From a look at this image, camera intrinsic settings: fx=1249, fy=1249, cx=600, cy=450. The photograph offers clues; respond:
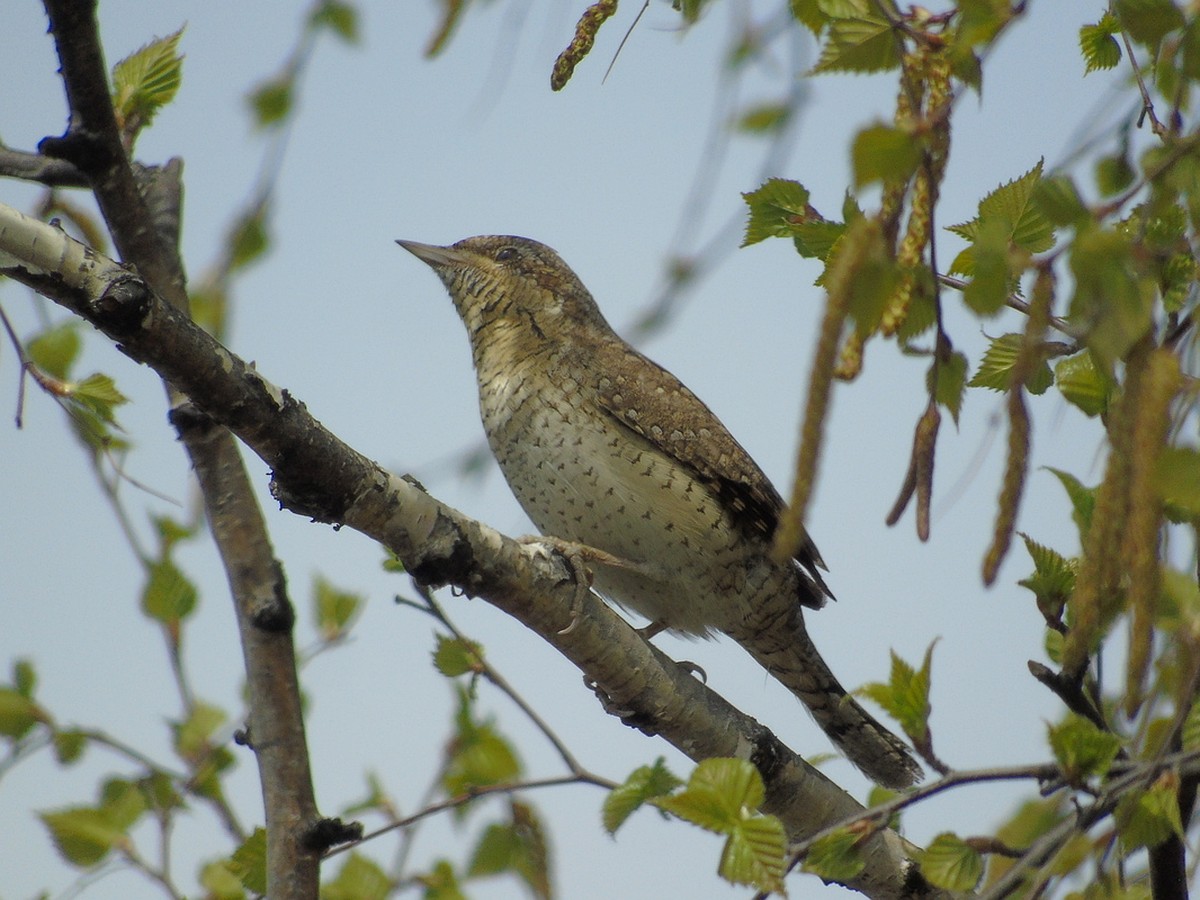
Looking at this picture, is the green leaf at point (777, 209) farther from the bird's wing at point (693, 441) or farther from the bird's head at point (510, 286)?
the bird's head at point (510, 286)

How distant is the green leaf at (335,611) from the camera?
3.82 metres

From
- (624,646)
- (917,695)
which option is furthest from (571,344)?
(917,695)

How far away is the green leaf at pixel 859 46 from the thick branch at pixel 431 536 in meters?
1.31

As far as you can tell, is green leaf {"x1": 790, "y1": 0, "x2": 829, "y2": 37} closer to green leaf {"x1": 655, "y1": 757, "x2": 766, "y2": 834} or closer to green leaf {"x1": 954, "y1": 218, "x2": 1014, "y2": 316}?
green leaf {"x1": 954, "y1": 218, "x2": 1014, "y2": 316}

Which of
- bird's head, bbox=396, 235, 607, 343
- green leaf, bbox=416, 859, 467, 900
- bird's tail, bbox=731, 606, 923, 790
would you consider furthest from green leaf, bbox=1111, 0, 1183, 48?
bird's head, bbox=396, 235, 607, 343

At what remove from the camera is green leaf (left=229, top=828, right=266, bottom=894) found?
314 centimetres

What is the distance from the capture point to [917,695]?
220 centimetres

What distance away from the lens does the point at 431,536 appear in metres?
2.75

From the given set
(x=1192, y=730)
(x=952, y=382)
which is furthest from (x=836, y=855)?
(x=952, y=382)

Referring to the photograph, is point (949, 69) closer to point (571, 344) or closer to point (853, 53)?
point (853, 53)

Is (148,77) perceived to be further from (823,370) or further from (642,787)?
(823,370)

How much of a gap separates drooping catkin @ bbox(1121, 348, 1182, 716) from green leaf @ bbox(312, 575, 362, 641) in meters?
2.82

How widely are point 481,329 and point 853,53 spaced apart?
3.56 m

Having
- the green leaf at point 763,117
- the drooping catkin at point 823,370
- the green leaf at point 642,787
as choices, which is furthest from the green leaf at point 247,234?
the green leaf at point 642,787
